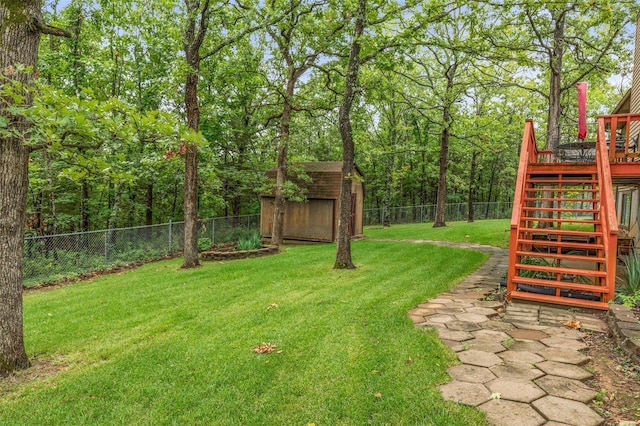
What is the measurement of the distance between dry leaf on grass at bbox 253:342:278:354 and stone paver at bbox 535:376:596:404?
2397mm

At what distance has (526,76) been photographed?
19.5m

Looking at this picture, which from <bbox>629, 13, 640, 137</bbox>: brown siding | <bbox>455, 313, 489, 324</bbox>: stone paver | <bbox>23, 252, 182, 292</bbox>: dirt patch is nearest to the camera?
<bbox>455, 313, 489, 324</bbox>: stone paver

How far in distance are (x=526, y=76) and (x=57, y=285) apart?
21.7 meters

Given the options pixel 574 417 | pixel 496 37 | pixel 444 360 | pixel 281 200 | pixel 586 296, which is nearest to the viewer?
pixel 574 417

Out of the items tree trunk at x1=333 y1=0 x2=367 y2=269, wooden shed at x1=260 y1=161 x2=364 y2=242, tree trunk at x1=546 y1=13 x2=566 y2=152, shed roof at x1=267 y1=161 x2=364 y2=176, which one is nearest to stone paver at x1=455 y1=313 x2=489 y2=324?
tree trunk at x1=333 y1=0 x2=367 y2=269

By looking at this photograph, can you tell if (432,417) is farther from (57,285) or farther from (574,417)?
(57,285)

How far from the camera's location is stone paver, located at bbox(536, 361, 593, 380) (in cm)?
321

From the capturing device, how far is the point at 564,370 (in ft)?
10.9

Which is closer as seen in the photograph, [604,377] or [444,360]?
[604,377]

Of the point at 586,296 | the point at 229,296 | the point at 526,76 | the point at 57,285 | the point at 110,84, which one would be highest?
the point at 526,76

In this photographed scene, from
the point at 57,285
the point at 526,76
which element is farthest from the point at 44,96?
the point at 526,76

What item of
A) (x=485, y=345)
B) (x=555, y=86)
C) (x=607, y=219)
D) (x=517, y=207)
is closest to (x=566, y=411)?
(x=485, y=345)

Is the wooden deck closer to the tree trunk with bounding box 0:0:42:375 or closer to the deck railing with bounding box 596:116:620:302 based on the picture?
the deck railing with bounding box 596:116:620:302

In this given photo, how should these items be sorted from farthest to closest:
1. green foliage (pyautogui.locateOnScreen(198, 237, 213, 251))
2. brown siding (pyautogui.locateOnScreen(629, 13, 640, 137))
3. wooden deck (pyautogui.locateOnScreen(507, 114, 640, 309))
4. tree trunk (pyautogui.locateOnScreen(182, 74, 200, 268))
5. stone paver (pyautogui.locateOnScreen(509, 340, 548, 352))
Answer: green foliage (pyautogui.locateOnScreen(198, 237, 213, 251)) → brown siding (pyautogui.locateOnScreen(629, 13, 640, 137)) → tree trunk (pyautogui.locateOnScreen(182, 74, 200, 268)) → wooden deck (pyautogui.locateOnScreen(507, 114, 640, 309)) → stone paver (pyautogui.locateOnScreen(509, 340, 548, 352))
